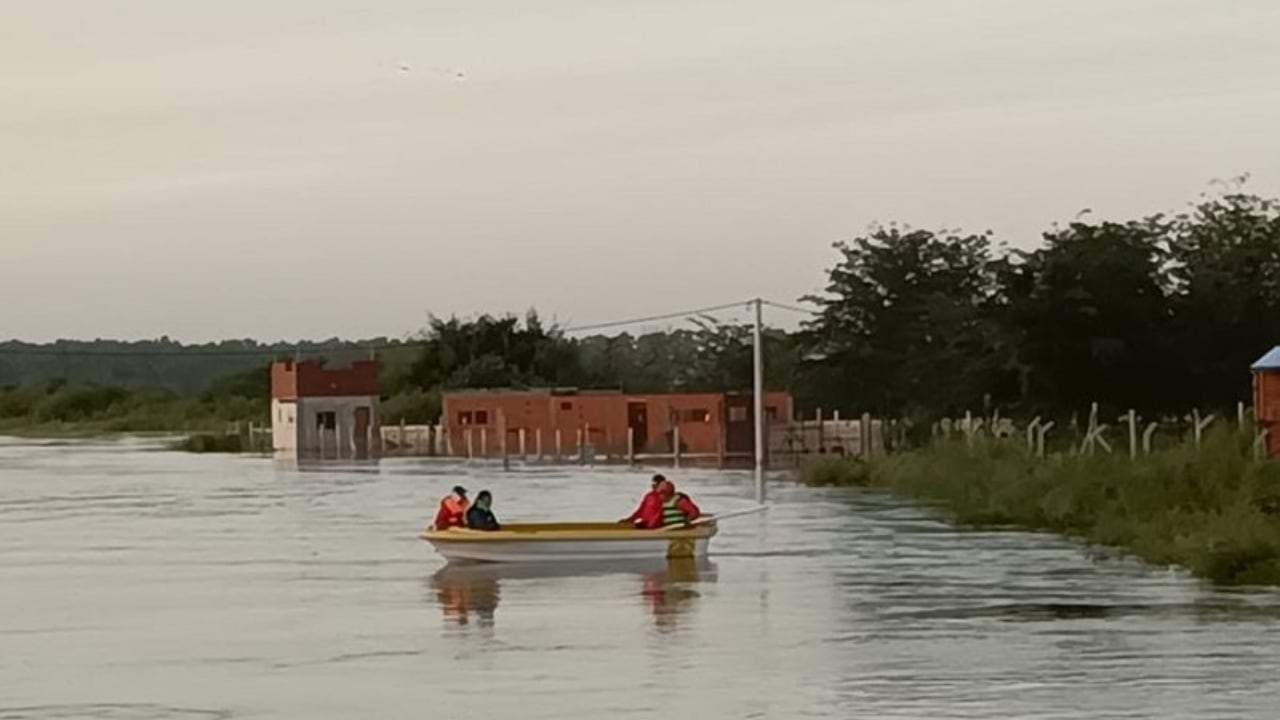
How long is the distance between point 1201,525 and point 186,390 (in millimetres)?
142153

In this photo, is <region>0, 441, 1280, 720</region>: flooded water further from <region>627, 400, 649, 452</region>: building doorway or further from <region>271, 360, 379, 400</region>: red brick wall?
<region>271, 360, 379, 400</region>: red brick wall

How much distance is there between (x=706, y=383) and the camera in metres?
110

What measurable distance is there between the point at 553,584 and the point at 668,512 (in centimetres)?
368

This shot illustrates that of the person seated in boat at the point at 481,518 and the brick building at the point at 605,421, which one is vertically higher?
the brick building at the point at 605,421

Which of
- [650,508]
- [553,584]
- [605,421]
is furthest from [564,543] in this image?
[605,421]

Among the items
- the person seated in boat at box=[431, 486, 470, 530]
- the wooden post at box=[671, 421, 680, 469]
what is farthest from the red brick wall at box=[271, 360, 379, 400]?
the person seated in boat at box=[431, 486, 470, 530]

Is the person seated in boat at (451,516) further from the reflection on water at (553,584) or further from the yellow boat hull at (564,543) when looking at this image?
the reflection on water at (553,584)

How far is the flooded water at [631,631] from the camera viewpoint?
770 inches

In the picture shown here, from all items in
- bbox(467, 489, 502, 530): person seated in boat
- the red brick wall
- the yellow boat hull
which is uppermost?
the red brick wall

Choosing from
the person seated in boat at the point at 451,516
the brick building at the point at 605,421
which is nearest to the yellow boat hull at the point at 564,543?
the person seated in boat at the point at 451,516

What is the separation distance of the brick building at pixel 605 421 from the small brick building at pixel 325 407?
612 cm

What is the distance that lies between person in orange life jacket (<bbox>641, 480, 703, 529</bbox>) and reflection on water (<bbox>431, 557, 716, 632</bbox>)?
591mm

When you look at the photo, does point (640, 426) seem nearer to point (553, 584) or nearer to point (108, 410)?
point (553, 584)

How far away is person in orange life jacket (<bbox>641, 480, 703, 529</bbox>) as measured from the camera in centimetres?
3478
